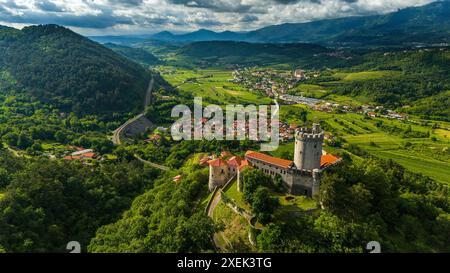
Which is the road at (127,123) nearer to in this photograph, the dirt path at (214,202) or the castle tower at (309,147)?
the dirt path at (214,202)

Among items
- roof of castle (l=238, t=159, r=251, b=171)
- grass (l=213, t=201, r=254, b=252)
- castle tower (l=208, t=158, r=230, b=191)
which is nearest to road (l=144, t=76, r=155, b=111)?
castle tower (l=208, t=158, r=230, b=191)

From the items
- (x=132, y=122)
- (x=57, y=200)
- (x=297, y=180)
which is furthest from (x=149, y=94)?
(x=297, y=180)

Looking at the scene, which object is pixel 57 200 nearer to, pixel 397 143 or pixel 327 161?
pixel 327 161

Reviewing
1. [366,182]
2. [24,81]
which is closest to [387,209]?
[366,182]

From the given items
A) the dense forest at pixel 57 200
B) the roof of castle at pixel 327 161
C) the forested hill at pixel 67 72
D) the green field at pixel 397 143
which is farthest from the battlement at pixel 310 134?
the forested hill at pixel 67 72

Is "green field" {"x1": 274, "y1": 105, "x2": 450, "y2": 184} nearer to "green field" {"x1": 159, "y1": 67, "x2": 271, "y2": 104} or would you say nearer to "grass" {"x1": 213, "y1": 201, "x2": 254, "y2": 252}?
"grass" {"x1": 213, "y1": 201, "x2": 254, "y2": 252}
